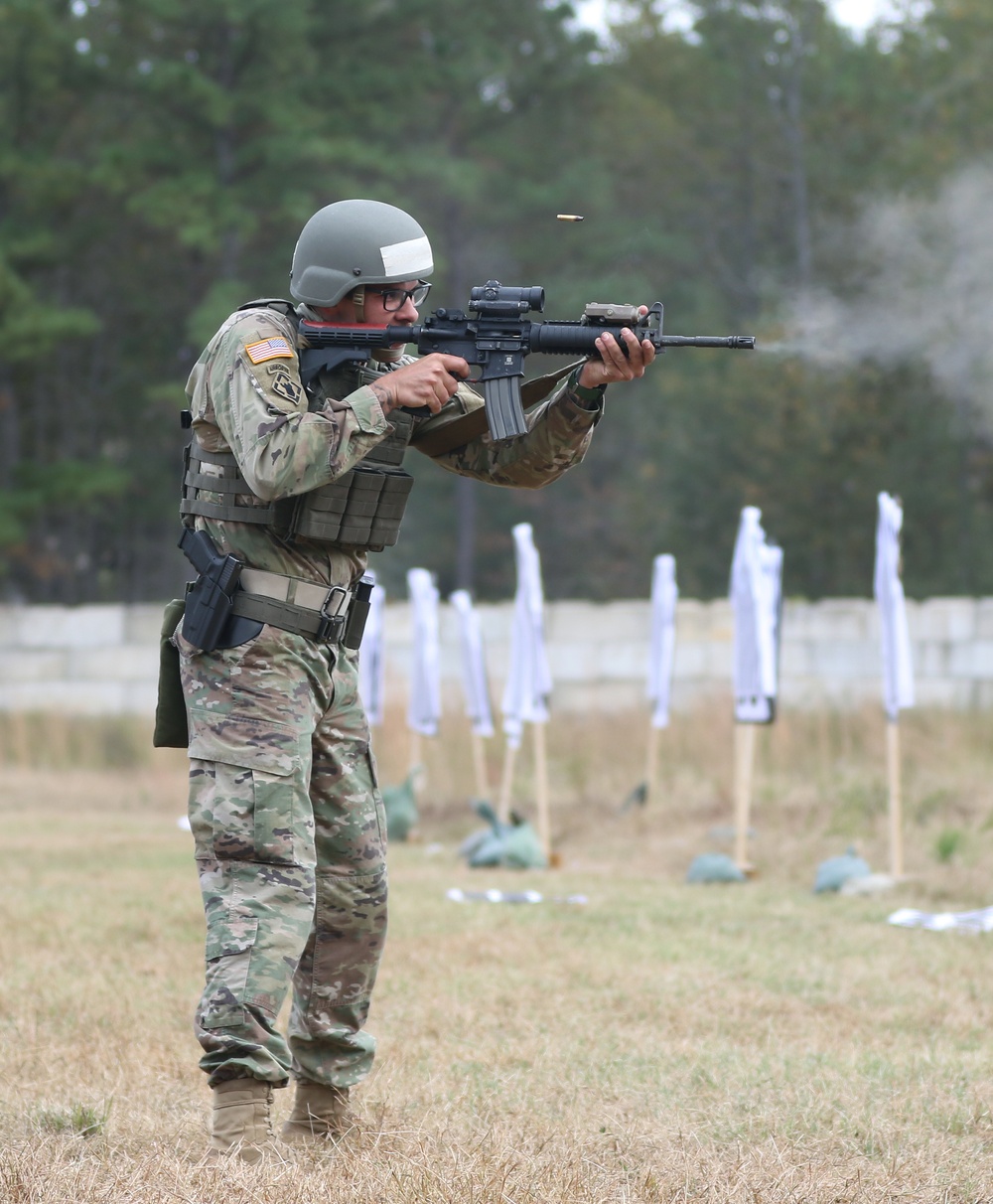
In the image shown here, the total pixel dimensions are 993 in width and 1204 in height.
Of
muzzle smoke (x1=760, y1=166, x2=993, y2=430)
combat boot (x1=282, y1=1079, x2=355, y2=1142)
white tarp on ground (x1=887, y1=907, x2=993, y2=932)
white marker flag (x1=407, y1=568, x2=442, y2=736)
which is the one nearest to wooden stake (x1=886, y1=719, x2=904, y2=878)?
white tarp on ground (x1=887, y1=907, x2=993, y2=932)

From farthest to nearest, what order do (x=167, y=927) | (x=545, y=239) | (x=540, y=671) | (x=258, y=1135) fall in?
1. (x=545, y=239)
2. (x=540, y=671)
3. (x=167, y=927)
4. (x=258, y=1135)

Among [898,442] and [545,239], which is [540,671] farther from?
[545,239]

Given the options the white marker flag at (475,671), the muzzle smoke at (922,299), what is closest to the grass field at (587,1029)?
the white marker flag at (475,671)

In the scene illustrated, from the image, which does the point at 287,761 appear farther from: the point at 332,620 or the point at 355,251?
the point at 355,251

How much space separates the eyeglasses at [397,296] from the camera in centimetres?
425

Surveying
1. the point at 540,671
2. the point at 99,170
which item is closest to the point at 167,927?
the point at 540,671

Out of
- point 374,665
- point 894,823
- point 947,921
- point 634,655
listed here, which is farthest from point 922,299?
point 947,921

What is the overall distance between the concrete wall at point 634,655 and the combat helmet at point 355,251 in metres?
12.9

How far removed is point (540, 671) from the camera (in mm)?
12000

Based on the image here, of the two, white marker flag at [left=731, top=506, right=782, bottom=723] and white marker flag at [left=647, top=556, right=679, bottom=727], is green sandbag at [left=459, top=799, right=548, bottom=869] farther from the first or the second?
white marker flag at [left=647, top=556, right=679, bottom=727]

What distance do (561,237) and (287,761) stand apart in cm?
2782

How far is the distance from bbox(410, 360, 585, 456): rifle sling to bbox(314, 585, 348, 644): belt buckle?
494 mm

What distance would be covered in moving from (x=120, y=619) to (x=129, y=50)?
1065 cm

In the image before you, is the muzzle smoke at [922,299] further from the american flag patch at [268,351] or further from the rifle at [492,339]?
the american flag patch at [268,351]
